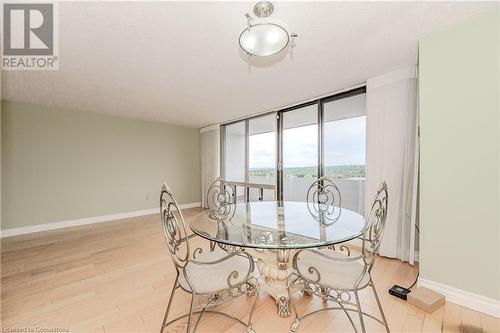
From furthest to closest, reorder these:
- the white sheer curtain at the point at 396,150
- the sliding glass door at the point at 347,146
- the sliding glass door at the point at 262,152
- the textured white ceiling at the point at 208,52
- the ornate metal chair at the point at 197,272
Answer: the sliding glass door at the point at 262,152
the sliding glass door at the point at 347,146
the white sheer curtain at the point at 396,150
the textured white ceiling at the point at 208,52
the ornate metal chair at the point at 197,272

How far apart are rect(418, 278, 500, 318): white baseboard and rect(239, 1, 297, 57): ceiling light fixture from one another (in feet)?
7.66

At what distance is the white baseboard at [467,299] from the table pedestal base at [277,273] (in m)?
1.28

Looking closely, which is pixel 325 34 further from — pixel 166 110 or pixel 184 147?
pixel 184 147

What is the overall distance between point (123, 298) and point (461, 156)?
307 cm

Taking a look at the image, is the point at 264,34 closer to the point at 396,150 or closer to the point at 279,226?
the point at 279,226

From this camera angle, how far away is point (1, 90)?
3.10m

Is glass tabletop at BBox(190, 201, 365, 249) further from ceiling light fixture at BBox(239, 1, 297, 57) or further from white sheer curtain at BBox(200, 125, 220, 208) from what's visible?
white sheer curtain at BBox(200, 125, 220, 208)

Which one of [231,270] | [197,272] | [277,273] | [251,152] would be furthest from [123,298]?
[251,152]

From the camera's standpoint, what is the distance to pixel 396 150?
8.39ft

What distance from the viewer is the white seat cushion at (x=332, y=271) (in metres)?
1.32

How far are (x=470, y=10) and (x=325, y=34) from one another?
1032mm

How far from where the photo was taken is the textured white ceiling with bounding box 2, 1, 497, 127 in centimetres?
159

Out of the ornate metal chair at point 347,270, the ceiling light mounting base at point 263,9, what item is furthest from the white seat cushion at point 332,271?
the ceiling light mounting base at point 263,9

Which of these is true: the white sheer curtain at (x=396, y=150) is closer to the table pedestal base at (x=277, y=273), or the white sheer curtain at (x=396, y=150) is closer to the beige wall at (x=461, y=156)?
the beige wall at (x=461, y=156)
